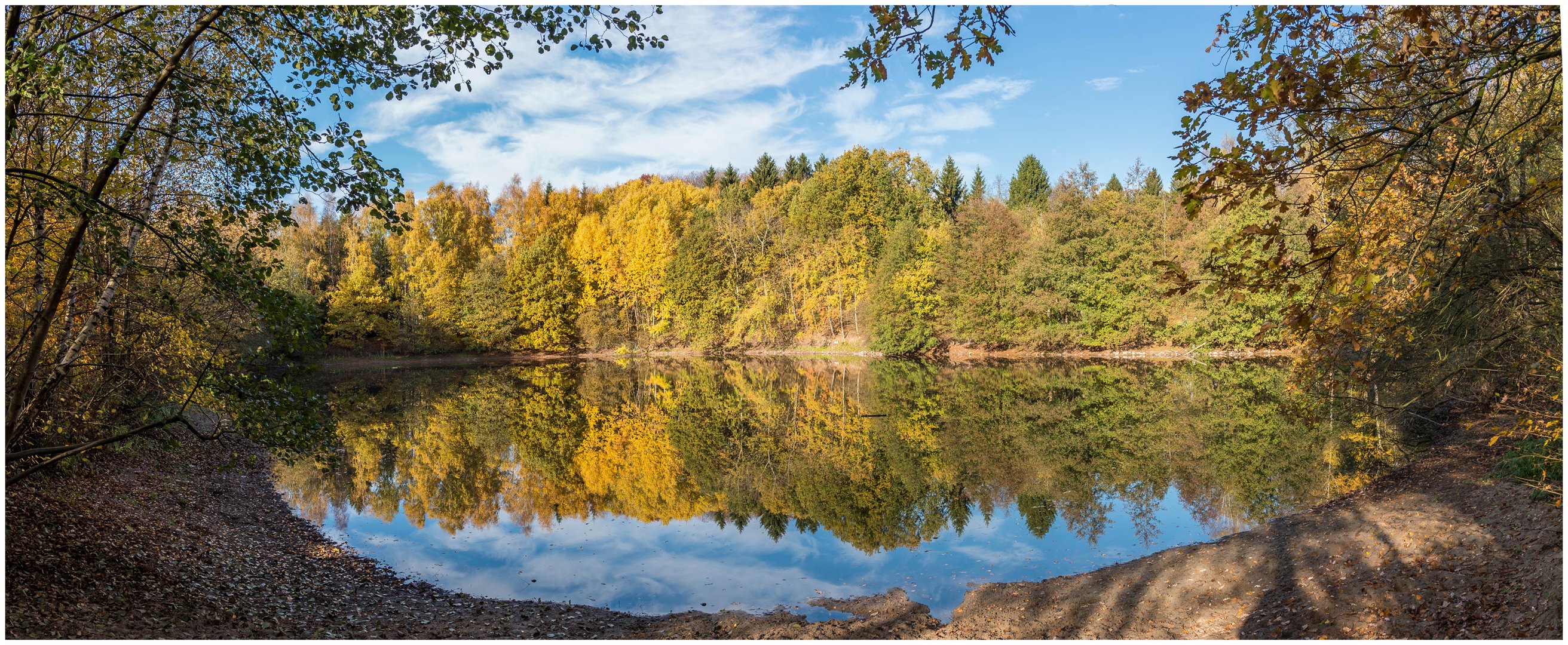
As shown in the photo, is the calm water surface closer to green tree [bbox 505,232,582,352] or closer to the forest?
the forest

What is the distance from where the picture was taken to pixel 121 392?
30.0 feet

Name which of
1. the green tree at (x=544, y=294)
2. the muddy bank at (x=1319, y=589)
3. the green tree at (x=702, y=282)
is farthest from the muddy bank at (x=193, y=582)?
the green tree at (x=544, y=294)

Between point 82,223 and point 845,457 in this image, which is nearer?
point 82,223

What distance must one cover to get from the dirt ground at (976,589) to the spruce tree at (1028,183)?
187 ft

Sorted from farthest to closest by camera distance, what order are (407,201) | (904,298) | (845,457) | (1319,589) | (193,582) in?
1. (904,298)
2. (845,457)
3. (407,201)
4. (193,582)
5. (1319,589)

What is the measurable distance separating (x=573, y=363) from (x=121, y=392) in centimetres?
3865

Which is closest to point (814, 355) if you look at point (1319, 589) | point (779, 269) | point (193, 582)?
point (779, 269)

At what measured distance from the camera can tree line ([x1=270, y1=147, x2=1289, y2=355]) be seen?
41000 millimetres

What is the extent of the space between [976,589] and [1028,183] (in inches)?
2444

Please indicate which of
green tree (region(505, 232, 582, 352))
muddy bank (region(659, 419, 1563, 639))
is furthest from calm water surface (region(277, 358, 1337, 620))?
green tree (region(505, 232, 582, 352))

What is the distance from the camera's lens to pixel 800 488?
48.8ft

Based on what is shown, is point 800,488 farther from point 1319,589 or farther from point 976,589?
point 1319,589

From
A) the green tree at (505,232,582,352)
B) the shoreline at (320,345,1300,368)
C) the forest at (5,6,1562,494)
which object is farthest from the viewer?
the green tree at (505,232,582,352)

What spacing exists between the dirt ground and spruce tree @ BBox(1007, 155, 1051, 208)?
187 ft
